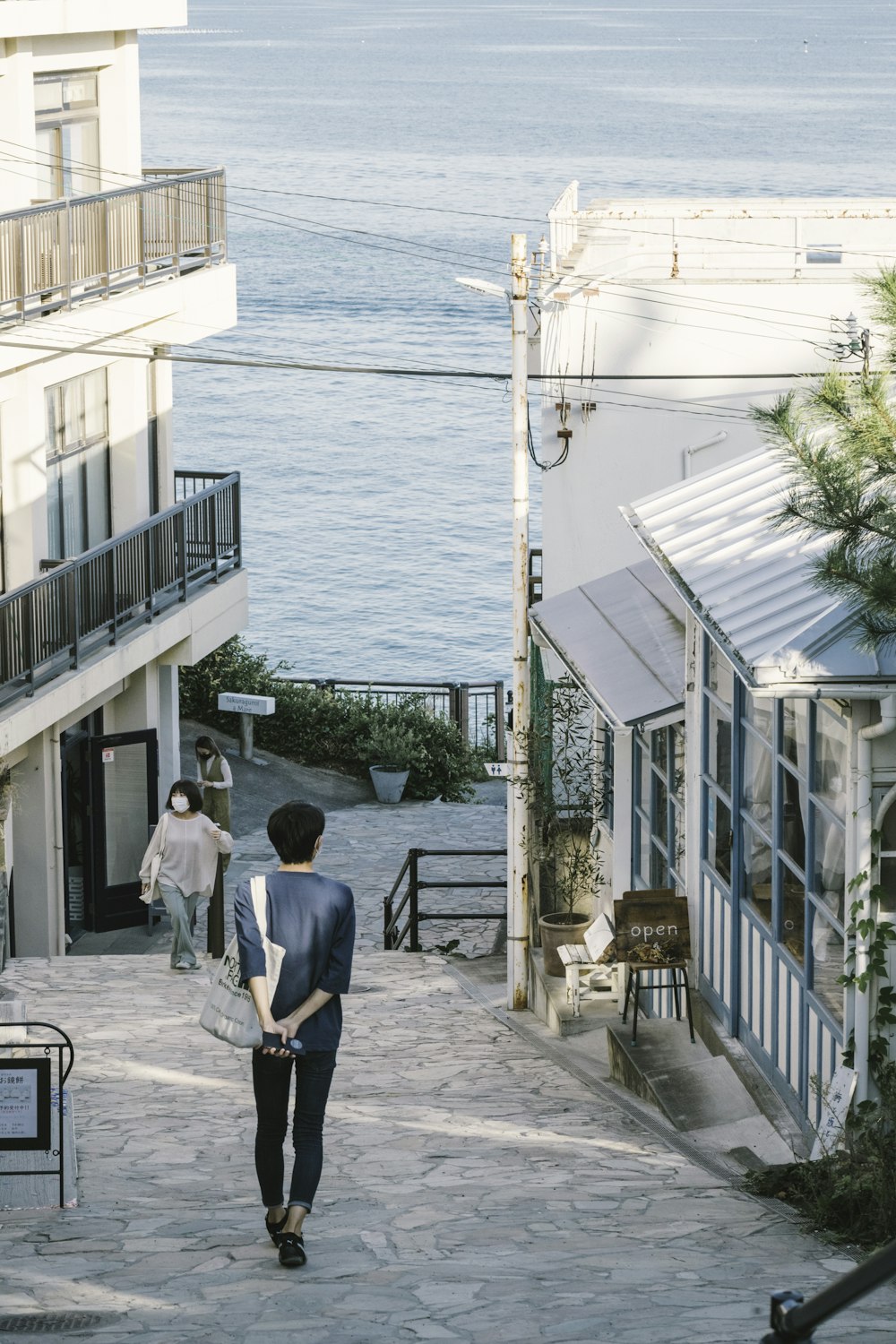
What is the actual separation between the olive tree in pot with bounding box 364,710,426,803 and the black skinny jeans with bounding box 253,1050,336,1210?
19407 millimetres

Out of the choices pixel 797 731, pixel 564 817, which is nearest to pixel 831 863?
pixel 797 731

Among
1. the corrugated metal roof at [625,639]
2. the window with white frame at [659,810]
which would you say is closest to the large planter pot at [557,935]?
the window with white frame at [659,810]

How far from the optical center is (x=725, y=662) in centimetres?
1069

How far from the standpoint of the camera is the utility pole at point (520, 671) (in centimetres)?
1420

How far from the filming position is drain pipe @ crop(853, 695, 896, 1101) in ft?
26.3

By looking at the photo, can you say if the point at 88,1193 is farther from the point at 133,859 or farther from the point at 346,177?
the point at 346,177

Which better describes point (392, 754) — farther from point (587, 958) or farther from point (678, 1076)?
point (678, 1076)

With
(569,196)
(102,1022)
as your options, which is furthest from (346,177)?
(102,1022)

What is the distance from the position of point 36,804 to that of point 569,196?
1112cm

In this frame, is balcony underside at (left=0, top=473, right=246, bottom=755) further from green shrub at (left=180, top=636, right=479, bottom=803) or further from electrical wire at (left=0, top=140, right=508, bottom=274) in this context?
green shrub at (left=180, top=636, right=479, bottom=803)

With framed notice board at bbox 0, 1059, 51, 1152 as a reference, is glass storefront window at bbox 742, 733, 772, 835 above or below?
above

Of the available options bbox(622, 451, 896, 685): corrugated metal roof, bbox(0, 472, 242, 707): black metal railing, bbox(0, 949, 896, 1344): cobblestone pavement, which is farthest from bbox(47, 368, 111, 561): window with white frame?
bbox(622, 451, 896, 685): corrugated metal roof

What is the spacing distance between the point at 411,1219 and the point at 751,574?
3686mm

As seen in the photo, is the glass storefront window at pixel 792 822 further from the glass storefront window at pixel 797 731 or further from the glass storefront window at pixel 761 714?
the glass storefront window at pixel 761 714
